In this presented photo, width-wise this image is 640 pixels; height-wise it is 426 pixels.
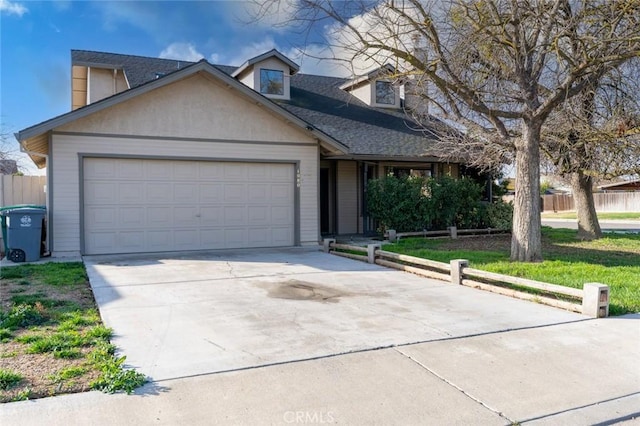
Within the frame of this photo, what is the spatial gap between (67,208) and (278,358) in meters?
8.88

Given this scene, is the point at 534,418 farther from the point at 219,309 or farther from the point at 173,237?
the point at 173,237

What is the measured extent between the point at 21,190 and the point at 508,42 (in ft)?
42.0

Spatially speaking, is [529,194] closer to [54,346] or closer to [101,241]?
[54,346]

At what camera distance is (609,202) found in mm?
41156

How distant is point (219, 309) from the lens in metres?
6.46

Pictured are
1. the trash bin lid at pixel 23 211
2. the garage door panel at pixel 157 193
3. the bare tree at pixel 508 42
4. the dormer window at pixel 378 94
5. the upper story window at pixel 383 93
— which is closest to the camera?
the bare tree at pixel 508 42

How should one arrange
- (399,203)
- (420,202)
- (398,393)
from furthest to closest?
(420,202)
(399,203)
(398,393)

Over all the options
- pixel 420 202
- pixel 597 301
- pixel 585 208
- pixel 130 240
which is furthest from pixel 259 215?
pixel 585 208

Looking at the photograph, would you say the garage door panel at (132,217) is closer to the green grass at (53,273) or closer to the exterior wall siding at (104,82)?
the green grass at (53,273)

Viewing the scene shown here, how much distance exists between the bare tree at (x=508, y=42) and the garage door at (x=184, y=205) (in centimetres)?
470

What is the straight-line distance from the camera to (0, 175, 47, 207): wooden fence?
1284 cm

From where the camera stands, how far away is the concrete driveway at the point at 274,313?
4.75 m

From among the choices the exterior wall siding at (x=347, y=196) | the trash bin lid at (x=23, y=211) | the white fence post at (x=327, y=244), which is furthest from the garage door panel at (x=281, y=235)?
the trash bin lid at (x=23, y=211)

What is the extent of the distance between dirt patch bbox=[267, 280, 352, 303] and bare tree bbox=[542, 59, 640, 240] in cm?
866
